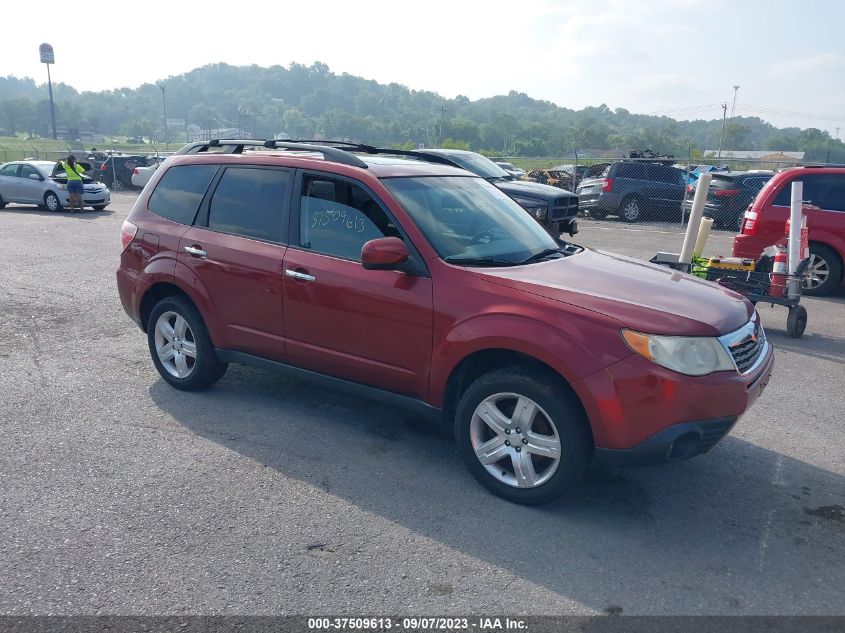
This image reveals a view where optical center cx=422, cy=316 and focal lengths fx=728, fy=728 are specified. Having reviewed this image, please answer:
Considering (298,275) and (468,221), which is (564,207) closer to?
(468,221)

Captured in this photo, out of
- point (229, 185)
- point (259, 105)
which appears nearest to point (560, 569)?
point (229, 185)

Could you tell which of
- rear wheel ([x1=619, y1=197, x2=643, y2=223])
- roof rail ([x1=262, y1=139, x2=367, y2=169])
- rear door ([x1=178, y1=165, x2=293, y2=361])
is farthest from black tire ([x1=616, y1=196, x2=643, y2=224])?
rear door ([x1=178, y1=165, x2=293, y2=361])

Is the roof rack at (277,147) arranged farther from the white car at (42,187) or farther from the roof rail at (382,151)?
the white car at (42,187)

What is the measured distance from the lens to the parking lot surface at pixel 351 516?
319 cm

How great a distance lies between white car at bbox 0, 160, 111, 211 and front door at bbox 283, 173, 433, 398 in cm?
1820

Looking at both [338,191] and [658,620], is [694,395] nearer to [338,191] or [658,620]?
[658,620]

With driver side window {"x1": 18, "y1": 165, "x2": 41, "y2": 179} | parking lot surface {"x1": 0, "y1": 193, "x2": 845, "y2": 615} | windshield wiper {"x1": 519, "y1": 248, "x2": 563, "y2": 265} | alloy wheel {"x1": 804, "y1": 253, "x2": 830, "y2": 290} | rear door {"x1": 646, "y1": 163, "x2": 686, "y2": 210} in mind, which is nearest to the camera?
parking lot surface {"x1": 0, "y1": 193, "x2": 845, "y2": 615}

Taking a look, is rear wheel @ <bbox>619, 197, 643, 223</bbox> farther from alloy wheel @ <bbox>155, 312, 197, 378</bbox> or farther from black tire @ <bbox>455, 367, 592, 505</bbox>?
black tire @ <bbox>455, 367, 592, 505</bbox>

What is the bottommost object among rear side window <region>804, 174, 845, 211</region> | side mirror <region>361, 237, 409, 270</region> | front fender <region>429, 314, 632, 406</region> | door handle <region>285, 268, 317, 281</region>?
front fender <region>429, 314, 632, 406</region>

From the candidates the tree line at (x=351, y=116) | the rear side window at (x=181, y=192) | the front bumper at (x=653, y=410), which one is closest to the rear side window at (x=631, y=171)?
the rear side window at (x=181, y=192)

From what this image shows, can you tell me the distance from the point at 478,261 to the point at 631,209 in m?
17.1

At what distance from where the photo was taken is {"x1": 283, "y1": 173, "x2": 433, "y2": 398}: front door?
4.30 m

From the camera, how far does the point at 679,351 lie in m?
3.64

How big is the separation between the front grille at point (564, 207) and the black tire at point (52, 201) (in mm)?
15185
